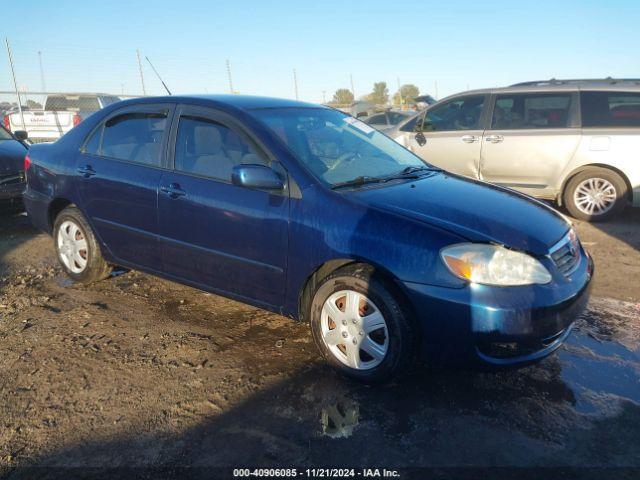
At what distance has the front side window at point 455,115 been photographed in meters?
7.34

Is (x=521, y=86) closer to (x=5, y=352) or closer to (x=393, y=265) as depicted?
(x=393, y=265)

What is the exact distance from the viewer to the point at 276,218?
3152mm

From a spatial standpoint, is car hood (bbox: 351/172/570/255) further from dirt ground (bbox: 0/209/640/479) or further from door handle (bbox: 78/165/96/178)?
door handle (bbox: 78/165/96/178)

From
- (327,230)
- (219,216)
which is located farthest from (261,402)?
(219,216)

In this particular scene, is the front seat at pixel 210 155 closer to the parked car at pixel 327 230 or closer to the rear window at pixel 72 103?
the parked car at pixel 327 230

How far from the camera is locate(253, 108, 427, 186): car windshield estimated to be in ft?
11.0

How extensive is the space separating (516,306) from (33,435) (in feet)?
8.10

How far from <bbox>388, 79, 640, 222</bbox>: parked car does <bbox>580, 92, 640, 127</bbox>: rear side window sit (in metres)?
0.01

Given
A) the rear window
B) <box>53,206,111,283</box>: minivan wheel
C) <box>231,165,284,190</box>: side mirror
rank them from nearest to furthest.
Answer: <box>231,165,284,190</box>: side mirror → <box>53,206,111,283</box>: minivan wheel → the rear window

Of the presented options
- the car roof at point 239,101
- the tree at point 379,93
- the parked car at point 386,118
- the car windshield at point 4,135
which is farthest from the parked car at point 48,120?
the tree at point 379,93

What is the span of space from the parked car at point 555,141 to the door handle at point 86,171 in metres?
4.83

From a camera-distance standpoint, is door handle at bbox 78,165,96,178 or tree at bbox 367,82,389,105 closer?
door handle at bbox 78,165,96,178

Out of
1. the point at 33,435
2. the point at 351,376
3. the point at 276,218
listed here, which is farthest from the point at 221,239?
the point at 33,435

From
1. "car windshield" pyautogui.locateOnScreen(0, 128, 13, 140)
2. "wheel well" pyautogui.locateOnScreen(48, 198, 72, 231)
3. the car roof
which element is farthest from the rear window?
the car roof
